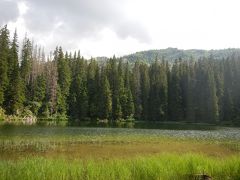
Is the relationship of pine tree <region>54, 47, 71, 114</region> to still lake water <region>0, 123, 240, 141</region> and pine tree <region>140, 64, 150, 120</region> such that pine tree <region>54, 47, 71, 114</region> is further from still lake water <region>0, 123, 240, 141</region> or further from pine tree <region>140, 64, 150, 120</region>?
still lake water <region>0, 123, 240, 141</region>

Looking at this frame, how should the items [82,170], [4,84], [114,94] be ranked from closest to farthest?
1. [82,170]
2. [4,84]
3. [114,94]

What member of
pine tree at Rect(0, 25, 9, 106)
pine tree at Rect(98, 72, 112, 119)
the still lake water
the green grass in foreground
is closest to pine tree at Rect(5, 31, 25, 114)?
pine tree at Rect(0, 25, 9, 106)

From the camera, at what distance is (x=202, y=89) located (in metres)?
120

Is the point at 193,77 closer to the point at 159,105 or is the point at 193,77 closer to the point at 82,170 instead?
the point at 159,105

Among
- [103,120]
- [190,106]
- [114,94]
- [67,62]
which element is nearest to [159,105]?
[190,106]

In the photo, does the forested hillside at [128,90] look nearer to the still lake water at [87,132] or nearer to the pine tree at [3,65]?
the pine tree at [3,65]

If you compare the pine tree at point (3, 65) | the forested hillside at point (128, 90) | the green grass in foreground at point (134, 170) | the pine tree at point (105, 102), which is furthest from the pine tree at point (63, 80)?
the green grass in foreground at point (134, 170)

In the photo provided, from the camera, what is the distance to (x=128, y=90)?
118 metres

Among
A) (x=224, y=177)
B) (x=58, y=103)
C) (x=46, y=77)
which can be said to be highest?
(x=46, y=77)

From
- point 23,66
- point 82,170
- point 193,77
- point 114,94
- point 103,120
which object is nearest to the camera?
point 82,170

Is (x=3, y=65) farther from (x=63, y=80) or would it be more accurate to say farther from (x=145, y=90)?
(x=145, y=90)

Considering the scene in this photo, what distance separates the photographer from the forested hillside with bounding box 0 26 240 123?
347ft

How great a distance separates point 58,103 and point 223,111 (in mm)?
55381

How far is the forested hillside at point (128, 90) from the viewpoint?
105688mm
